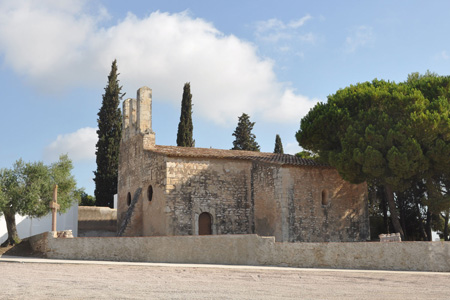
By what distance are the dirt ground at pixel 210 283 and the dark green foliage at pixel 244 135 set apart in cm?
3164

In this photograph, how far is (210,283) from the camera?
38.1ft

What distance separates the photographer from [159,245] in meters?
17.8

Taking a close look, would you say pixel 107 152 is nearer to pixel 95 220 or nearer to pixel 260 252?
pixel 95 220

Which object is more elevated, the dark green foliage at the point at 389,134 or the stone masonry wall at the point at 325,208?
the dark green foliage at the point at 389,134

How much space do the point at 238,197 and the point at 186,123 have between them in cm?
1339

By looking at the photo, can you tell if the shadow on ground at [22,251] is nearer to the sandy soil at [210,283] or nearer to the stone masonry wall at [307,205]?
the sandy soil at [210,283]

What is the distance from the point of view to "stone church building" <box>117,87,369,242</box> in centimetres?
2433

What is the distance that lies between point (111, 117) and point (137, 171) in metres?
11.3

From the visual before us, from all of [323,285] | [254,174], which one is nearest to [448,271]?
[323,285]

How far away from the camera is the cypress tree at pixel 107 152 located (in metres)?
36.0

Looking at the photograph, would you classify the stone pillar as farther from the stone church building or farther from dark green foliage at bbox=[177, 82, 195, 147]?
dark green foliage at bbox=[177, 82, 195, 147]

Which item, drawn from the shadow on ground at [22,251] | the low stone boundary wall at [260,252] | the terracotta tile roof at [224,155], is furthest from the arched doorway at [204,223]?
the shadow on ground at [22,251]

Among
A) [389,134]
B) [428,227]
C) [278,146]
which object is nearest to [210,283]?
[389,134]

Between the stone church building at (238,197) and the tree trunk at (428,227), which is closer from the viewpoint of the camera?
the stone church building at (238,197)
